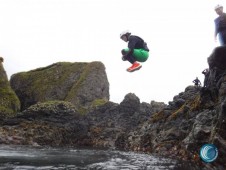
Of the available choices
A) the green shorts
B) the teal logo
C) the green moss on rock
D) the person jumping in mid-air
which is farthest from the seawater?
the green moss on rock

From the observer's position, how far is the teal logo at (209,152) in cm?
1159

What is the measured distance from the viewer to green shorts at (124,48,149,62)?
43.8 ft

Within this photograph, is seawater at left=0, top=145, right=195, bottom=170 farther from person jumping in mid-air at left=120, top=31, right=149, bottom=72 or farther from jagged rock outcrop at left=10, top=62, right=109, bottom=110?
jagged rock outcrop at left=10, top=62, right=109, bottom=110

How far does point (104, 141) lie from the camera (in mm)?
35344

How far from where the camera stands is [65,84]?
61.2m

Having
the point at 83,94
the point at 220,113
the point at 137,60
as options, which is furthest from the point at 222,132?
the point at 83,94

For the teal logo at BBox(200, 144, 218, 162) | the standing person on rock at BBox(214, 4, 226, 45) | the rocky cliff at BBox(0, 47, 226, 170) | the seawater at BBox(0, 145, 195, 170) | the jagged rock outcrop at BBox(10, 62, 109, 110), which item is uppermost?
the jagged rock outcrop at BBox(10, 62, 109, 110)

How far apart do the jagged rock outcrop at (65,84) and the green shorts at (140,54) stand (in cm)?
4274

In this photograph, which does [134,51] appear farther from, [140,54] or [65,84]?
[65,84]

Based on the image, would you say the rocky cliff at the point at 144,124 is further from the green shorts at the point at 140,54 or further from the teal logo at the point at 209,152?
the green shorts at the point at 140,54

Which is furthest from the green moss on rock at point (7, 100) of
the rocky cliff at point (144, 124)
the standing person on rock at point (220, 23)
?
the standing person on rock at point (220, 23)

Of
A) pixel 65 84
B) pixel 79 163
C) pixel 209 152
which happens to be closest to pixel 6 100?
pixel 65 84

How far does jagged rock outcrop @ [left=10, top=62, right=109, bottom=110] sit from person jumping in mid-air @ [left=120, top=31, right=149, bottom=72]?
140 feet

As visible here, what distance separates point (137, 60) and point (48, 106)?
30597 millimetres
